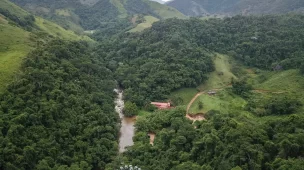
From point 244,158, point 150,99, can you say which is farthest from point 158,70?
point 244,158

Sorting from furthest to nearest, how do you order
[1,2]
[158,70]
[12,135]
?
[1,2], [158,70], [12,135]

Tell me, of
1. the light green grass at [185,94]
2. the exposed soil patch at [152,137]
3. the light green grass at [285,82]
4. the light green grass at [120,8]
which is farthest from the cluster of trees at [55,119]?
the light green grass at [120,8]

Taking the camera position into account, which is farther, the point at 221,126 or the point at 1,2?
the point at 1,2

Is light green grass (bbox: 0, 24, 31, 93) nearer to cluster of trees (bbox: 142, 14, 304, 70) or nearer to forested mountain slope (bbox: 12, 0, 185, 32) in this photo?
cluster of trees (bbox: 142, 14, 304, 70)

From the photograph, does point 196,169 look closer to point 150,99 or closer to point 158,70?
point 150,99

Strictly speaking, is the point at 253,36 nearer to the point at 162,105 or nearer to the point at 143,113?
the point at 162,105

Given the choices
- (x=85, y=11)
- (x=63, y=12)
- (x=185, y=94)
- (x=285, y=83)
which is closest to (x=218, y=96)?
(x=185, y=94)

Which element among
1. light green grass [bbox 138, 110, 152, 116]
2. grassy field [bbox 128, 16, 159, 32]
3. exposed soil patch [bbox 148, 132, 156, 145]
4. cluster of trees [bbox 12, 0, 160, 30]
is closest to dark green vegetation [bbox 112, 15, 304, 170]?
exposed soil patch [bbox 148, 132, 156, 145]

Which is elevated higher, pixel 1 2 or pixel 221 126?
pixel 1 2
